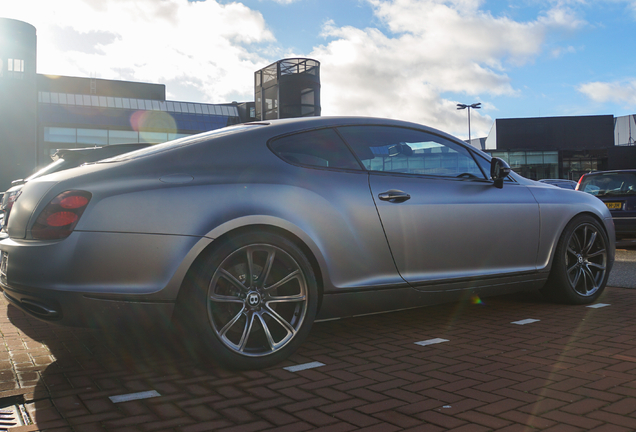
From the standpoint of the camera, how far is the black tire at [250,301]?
3.07 m

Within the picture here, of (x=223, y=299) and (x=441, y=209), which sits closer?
(x=223, y=299)

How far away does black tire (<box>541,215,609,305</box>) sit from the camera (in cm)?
497

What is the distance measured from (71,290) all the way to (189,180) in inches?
31.9

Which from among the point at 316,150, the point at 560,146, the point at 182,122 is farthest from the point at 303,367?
the point at 182,122

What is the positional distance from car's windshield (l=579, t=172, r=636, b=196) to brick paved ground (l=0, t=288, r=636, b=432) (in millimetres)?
7579

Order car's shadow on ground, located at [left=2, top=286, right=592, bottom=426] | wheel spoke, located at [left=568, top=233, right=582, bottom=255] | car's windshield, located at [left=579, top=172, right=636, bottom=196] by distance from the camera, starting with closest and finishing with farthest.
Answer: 1. car's shadow on ground, located at [left=2, top=286, right=592, bottom=426]
2. wheel spoke, located at [left=568, top=233, right=582, bottom=255]
3. car's windshield, located at [left=579, top=172, right=636, bottom=196]

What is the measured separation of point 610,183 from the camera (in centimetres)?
1132

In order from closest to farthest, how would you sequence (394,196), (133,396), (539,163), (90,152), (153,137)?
1. (133,396)
2. (394,196)
3. (90,152)
4. (539,163)
5. (153,137)

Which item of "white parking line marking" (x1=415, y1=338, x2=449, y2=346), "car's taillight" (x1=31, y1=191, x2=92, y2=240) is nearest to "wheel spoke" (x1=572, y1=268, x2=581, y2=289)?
"white parking line marking" (x1=415, y1=338, x2=449, y2=346)

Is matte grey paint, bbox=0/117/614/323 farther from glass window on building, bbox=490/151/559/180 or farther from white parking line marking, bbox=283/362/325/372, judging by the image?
glass window on building, bbox=490/151/559/180

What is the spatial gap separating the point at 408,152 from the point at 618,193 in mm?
8682

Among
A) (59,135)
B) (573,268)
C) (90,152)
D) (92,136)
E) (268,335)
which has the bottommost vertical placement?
(268,335)

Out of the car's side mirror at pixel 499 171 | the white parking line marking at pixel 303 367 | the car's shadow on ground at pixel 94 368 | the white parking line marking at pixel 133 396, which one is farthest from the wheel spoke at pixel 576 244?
the white parking line marking at pixel 133 396

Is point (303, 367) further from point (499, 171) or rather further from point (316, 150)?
point (499, 171)
